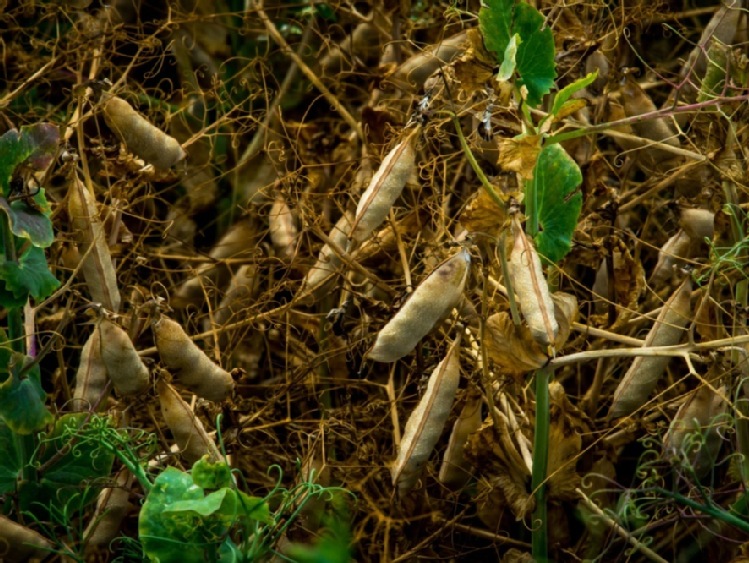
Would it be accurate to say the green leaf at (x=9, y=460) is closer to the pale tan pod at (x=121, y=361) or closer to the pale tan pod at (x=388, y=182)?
the pale tan pod at (x=121, y=361)

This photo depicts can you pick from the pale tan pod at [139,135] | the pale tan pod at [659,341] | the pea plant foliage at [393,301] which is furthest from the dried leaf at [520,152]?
the pale tan pod at [139,135]

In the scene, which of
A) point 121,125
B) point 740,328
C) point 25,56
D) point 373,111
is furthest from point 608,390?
point 25,56

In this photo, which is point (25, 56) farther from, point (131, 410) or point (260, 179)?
point (131, 410)

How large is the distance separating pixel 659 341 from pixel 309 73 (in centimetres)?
75

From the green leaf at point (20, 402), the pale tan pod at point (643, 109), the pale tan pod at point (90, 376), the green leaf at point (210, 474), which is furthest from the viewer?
the pale tan pod at point (643, 109)

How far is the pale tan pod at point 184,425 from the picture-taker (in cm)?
149

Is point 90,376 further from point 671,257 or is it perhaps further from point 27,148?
point 671,257

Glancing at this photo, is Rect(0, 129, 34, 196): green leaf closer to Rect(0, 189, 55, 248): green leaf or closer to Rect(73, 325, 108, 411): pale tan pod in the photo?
Rect(0, 189, 55, 248): green leaf

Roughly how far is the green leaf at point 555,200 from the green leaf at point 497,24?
5.5 inches

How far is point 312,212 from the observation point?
173 cm

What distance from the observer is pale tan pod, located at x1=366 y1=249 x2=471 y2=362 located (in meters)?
1.39

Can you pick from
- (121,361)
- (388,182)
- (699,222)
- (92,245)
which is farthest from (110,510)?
(699,222)

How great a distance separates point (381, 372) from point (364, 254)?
0.85ft

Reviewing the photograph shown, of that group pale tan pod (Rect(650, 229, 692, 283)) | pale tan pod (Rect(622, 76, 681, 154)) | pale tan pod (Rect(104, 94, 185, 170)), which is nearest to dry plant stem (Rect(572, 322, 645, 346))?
pale tan pod (Rect(650, 229, 692, 283))
